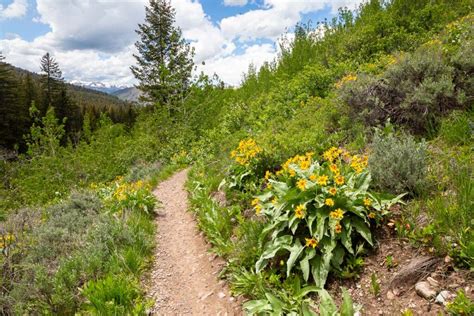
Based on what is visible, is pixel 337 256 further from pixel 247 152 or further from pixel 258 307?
pixel 247 152

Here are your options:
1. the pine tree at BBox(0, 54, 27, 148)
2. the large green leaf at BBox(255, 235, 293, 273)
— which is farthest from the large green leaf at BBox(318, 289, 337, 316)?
the pine tree at BBox(0, 54, 27, 148)

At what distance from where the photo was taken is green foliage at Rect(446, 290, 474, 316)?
7.16 ft

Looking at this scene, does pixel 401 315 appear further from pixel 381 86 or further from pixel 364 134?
pixel 381 86

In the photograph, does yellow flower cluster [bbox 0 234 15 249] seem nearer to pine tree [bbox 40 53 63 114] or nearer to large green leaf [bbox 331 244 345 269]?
large green leaf [bbox 331 244 345 269]

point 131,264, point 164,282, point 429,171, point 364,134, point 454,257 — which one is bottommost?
point 164,282

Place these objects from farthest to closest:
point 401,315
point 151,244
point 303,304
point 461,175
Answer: point 151,244
point 461,175
point 303,304
point 401,315

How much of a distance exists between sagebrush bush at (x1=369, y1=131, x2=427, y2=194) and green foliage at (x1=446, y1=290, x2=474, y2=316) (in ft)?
4.27

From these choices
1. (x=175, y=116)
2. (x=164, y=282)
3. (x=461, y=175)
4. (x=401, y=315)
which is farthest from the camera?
(x=175, y=116)

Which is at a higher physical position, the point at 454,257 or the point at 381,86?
the point at 381,86

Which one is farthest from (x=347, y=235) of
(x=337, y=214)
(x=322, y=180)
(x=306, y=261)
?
(x=322, y=180)

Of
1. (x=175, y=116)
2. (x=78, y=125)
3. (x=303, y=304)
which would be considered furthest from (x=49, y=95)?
(x=303, y=304)

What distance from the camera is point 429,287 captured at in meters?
2.58

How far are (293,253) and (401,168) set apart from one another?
5.20 feet

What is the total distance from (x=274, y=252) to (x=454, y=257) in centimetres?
166
